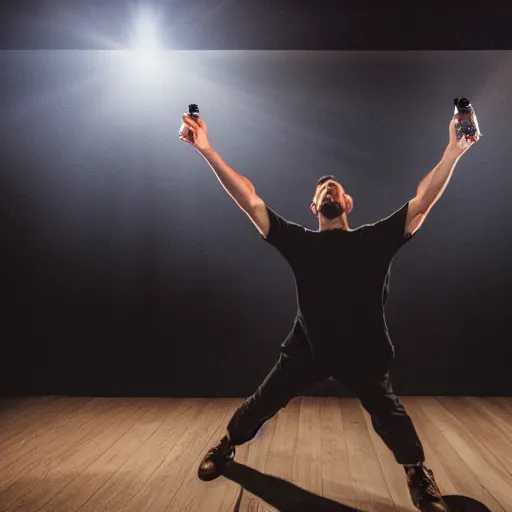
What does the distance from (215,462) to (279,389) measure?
0.54 m

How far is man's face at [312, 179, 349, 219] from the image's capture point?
250cm

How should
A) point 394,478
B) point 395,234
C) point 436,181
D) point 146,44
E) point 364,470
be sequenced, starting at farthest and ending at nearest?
point 146,44 → point 364,470 → point 394,478 → point 395,234 → point 436,181

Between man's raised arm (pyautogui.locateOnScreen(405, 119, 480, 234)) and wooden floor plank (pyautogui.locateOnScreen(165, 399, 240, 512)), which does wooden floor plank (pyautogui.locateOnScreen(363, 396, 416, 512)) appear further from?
man's raised arm (pyautogui.locateOnScreen(405, 119, 480, 234))

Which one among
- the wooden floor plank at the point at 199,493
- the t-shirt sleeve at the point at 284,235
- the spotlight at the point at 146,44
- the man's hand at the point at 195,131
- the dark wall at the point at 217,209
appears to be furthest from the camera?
the dark wall at the point at 217,209

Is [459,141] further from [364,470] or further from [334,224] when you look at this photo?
[364,470]

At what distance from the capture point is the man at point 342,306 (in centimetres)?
218

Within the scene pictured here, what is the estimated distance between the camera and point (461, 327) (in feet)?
13.5

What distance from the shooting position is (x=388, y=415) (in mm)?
2135

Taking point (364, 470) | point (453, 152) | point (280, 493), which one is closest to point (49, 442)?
point (280, 493)

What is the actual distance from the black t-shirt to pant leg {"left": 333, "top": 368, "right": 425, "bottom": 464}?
10 cm

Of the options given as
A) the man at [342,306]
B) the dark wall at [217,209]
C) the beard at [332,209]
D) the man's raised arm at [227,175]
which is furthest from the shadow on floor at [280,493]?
the dark wall at [217,209]

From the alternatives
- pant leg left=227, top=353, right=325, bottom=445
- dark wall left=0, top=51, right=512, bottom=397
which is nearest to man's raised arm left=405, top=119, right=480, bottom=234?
pant leg left=227, top=353, right=325, bottom=445

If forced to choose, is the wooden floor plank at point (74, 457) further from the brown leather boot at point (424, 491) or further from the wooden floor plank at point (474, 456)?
the wooden floor plank at point (474, 456)

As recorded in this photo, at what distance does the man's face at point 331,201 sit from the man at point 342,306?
11cm
